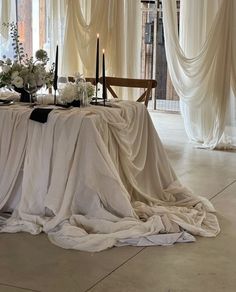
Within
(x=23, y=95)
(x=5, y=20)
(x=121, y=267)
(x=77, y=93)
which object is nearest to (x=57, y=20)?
(x=5, y=20)

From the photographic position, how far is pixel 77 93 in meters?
4.28

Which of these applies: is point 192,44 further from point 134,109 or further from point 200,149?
point 134,109

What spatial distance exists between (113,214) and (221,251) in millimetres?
782

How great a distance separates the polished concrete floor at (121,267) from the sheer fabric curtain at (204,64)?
3158mm

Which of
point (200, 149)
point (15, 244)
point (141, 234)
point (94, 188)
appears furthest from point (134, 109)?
point (200, 149)

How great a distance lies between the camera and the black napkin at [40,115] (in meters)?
3.97

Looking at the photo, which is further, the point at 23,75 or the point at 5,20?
the point at 5,20

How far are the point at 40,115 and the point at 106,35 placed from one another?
4.18 meters

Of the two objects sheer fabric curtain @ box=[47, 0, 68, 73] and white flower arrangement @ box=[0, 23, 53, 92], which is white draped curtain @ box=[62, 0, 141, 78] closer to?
sheer fabric curtain @ box=[47, 0, 68, 73]

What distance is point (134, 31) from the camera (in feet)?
25.7

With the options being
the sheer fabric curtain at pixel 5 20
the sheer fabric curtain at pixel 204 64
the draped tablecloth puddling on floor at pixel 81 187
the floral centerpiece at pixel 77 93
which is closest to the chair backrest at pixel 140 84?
the floral centerpiece at pixel 77 93

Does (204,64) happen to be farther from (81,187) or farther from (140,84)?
(81,187)

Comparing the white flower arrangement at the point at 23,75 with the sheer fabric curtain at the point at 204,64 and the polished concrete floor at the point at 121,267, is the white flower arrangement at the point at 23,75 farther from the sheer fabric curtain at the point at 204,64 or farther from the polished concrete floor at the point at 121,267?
the sheer fabric curtain at the point at 204,64

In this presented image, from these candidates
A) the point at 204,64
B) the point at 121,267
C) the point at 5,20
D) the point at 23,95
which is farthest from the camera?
the point at 5,20
